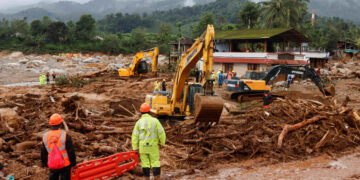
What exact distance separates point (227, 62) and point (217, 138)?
2028 cm

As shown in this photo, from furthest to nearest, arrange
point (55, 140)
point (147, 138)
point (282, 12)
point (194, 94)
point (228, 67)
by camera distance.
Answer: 1. point (282, 12)
2. point (228, 67)
3. point (194, 94)
4. point (147, 138)
5. point (55, 140)

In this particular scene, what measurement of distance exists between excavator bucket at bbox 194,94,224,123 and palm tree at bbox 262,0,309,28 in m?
35.8

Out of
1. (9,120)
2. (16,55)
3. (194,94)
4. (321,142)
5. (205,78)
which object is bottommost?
(321,142)

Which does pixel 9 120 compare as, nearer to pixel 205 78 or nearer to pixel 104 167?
pixel 104 167

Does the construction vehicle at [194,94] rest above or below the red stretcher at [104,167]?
above

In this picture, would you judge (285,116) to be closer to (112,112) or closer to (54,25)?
(112,112)

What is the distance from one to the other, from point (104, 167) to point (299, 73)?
11.9 meters

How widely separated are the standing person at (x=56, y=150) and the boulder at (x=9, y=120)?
424 cm

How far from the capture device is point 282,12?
39688 millimetres

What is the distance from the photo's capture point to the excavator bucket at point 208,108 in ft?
25.0

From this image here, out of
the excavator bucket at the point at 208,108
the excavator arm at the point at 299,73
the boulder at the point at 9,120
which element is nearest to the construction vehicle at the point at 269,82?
the excavator arm at the point at 299,73

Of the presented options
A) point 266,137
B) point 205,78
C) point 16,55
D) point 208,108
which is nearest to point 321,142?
point 266,137

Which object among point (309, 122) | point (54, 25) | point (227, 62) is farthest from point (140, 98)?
point (54, 25)

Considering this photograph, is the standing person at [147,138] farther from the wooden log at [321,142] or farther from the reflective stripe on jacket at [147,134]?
the wooden log at [321,142]
